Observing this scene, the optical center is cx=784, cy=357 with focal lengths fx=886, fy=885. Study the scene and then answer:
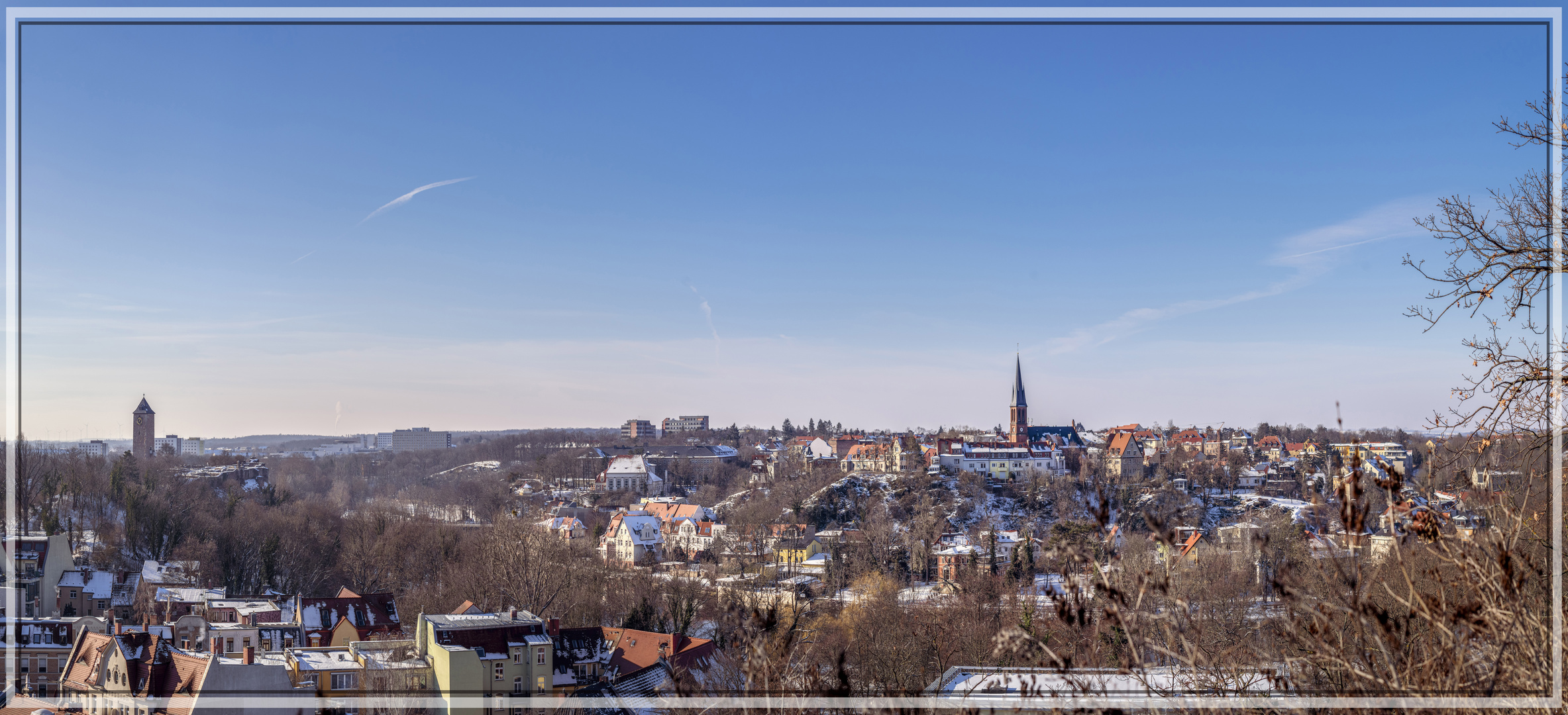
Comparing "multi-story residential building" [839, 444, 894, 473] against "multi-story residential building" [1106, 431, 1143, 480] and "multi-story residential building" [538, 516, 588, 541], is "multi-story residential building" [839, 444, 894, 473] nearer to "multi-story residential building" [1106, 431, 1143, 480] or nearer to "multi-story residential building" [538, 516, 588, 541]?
"multi-story residential building" [1106, 431, 1143, 480]

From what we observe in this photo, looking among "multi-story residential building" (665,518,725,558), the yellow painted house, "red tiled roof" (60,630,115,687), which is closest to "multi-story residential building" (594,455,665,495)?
"multi-story residential building" (665,518,725,558)

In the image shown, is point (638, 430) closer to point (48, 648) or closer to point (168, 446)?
point (168, 446)

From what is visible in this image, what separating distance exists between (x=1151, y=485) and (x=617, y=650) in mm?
17803

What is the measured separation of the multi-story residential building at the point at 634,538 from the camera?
20469 millimetres

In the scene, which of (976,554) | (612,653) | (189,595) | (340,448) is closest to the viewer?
(612,653)

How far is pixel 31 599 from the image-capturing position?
5.66m

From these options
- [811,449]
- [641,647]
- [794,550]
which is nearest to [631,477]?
[811,449]

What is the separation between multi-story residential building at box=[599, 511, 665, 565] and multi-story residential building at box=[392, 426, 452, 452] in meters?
4.80

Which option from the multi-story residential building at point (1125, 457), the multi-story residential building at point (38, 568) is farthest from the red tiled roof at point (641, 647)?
the multi-story residential building at point (1125, 457)

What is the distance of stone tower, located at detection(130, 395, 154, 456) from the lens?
10.2 meters

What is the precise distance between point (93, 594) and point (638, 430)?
78.9ft

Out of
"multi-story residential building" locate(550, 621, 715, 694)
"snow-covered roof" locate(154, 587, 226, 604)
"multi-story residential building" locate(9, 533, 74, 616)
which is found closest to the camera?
"multi-story residential building" locate(9, 533, 74, 616)

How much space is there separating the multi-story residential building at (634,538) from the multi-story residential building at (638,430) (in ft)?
36.2

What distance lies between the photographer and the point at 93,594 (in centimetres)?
1127
